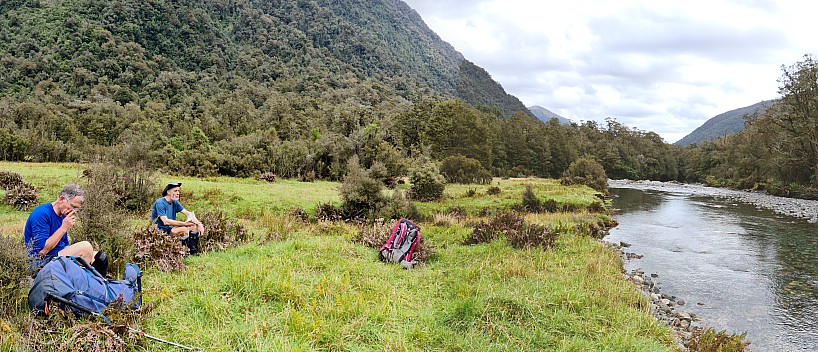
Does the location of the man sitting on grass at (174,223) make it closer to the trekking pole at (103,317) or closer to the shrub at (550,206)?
the trekking pole at (103,317)

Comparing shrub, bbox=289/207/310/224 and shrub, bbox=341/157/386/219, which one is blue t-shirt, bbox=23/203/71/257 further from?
shrub, bbox=341/157/386/219

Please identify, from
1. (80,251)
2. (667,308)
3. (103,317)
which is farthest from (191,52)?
(667,308)

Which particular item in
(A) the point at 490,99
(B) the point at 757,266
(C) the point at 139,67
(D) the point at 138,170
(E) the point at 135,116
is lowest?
(B) the point at 757,266

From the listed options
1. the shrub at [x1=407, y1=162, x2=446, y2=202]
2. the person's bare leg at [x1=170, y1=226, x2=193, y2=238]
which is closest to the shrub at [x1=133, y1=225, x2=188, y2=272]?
the person's bare leg at [x1=170, y1=226, x2=193, y2=238]

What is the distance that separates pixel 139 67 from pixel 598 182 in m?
77.9

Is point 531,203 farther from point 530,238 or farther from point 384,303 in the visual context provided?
point 384,303

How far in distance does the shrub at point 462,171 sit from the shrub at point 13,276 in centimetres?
2973

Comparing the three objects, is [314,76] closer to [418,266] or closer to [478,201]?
[478,201]

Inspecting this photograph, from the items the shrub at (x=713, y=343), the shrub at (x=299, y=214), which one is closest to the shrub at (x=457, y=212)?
the shrub at (x=299, y=214)

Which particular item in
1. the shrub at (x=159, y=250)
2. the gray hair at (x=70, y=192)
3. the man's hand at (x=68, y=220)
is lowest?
the shrub at (x=159, y=250)

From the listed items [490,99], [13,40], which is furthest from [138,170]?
[490,99]

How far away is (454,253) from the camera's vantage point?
9812mm

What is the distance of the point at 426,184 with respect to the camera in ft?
71.7

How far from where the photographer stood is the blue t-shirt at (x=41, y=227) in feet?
17.2
